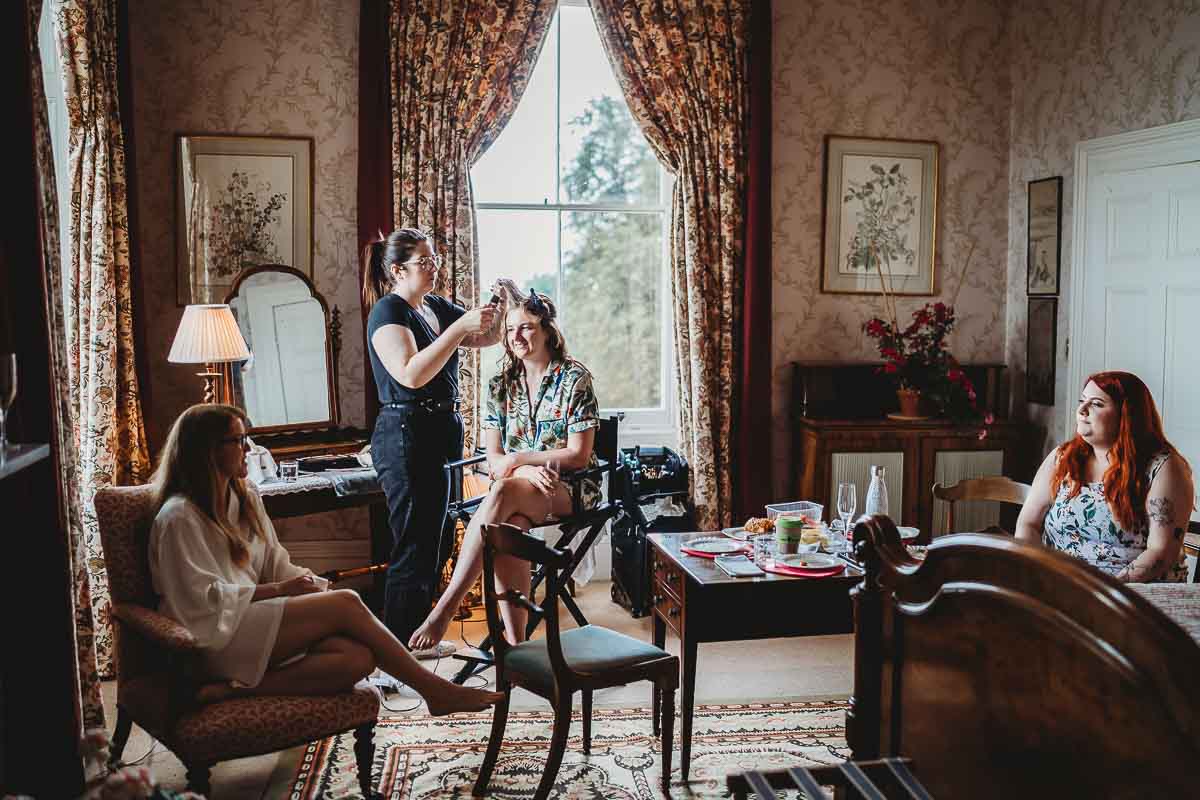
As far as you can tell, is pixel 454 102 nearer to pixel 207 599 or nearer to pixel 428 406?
pixel 428 406

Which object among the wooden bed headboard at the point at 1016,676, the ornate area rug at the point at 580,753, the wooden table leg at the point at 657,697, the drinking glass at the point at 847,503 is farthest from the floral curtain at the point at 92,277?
the wooden bed headboard at the point at 1016,676

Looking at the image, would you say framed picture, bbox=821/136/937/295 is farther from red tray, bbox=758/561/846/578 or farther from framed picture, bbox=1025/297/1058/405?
red tray, bbox=758/561/846/578

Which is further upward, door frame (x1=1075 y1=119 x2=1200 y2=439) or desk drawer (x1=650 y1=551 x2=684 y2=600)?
door frame (x1=1075 y1=119 x2=1200 y2=439)

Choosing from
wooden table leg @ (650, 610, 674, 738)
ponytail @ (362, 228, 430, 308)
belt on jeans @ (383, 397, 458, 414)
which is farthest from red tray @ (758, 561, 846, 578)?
ponytail @ (362, 228, 430, 308)

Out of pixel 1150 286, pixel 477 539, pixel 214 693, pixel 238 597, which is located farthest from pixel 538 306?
pixel 1150 286

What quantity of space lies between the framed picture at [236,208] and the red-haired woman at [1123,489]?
324cm

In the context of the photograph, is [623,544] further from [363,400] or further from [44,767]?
[44,767]

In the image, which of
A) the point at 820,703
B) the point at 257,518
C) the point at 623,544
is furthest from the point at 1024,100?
the point at 257,518

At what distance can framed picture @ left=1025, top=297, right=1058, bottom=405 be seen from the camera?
4.91m

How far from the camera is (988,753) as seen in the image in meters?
1.88

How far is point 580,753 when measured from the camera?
307cm

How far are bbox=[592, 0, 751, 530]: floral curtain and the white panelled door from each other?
160 cm

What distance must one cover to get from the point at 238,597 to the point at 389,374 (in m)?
1.25

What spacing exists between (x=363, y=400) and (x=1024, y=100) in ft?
11.7
